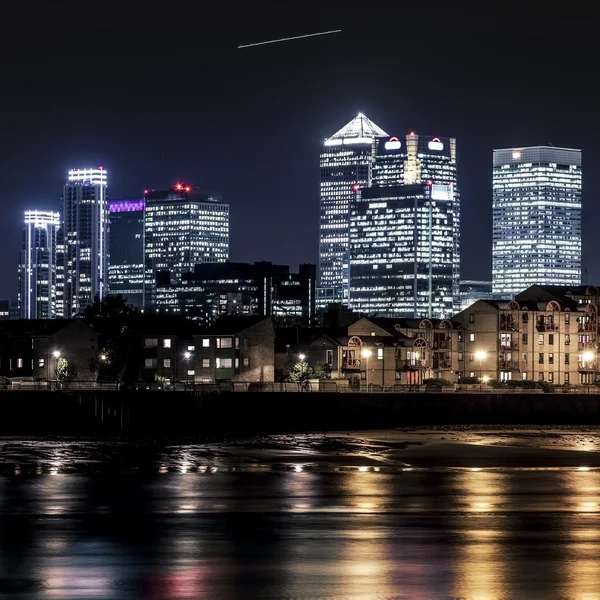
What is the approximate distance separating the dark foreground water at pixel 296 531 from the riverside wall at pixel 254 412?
36269 mm

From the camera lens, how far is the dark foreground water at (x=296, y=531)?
33219 mm

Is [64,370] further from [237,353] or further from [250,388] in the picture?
[250,388]

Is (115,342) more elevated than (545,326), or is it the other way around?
(545,326)

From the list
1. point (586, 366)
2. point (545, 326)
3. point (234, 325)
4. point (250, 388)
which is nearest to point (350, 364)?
point (234, 325)

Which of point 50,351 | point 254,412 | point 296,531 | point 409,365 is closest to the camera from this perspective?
point 296,531

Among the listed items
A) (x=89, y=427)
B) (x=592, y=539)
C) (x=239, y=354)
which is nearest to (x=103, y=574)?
(x=592, y=539)

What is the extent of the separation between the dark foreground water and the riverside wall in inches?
1428

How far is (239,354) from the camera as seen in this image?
468 feet

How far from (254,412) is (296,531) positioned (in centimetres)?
6872

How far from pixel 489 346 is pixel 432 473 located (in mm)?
97110

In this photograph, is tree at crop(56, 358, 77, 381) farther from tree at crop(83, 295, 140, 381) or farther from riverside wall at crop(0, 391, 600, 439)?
riverside wall at crop(0, 391, 600, 439)

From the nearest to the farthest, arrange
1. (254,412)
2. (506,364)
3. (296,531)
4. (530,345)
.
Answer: (296,531) < (254,412) < (506,364) < (530,345)

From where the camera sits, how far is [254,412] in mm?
110562

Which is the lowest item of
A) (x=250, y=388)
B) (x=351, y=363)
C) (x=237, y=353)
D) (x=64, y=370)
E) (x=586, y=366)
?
(x=250, y=388)
